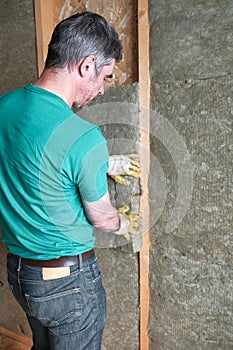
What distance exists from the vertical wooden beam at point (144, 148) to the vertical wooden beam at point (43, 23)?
54cm

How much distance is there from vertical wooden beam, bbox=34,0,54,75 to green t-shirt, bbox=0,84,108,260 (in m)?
0.74

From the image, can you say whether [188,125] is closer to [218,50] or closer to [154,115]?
[154,115]

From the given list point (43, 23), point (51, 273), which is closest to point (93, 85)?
point (51, 273)

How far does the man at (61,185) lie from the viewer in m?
1.03

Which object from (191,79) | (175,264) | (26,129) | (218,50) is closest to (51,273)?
(26,129)

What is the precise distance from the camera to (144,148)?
1531mm

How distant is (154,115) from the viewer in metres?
1.49

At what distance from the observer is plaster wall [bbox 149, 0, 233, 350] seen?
130cm

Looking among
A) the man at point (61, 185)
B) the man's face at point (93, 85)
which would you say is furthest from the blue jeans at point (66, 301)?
the man's face at point (93, 85)

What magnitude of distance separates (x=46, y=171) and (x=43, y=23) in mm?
1031

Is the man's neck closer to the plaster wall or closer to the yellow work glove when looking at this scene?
the plaster wall

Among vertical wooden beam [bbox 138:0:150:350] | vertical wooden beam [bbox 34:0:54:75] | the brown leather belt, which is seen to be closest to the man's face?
vertical wooden beam [bbox 138:0:150:350]

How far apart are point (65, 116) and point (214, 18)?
0.71 m

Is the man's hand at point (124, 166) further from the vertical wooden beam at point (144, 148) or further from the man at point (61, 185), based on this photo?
the man at point (61, 185)
